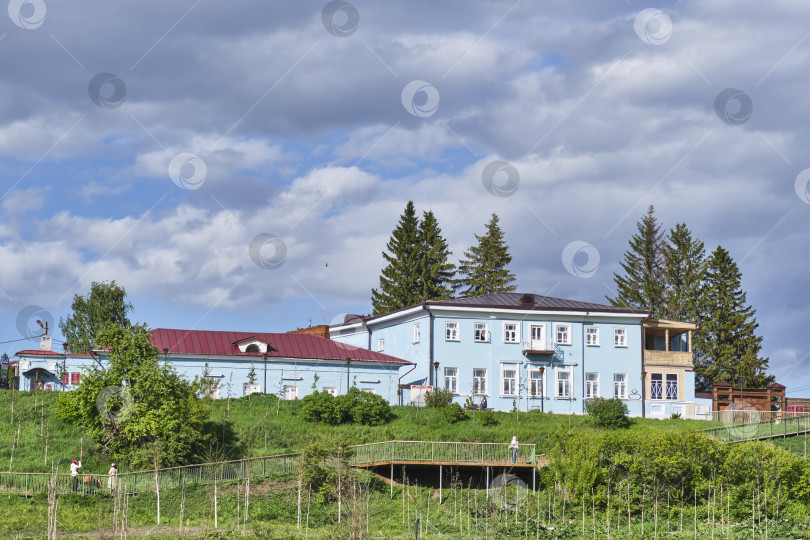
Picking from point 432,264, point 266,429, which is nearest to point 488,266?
point 432,264

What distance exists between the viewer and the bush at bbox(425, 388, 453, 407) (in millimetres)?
56556

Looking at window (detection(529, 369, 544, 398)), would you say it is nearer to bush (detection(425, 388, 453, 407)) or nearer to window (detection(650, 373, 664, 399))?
bush (detection(425, 388, 453, 407))

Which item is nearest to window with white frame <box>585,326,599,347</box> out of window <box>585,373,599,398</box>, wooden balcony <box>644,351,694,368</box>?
window <box>585,373,599,398</box>

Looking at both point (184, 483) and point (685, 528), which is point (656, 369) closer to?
point (685, 528)

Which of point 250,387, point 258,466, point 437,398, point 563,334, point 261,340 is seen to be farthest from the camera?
point 563,334

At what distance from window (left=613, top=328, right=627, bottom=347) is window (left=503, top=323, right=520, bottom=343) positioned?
6144mm

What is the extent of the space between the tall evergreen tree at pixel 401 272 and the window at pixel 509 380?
20878 millimetres

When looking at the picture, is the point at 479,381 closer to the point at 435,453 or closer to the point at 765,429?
the point at 765,429

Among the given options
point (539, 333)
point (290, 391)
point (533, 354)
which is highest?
point (539, 333)

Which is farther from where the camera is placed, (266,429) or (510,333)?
(510,333)

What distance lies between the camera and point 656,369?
64500 millimetres

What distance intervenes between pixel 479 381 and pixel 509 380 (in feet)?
5.94

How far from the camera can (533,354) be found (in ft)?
205

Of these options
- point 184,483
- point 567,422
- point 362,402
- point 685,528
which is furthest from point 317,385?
point 685,528
